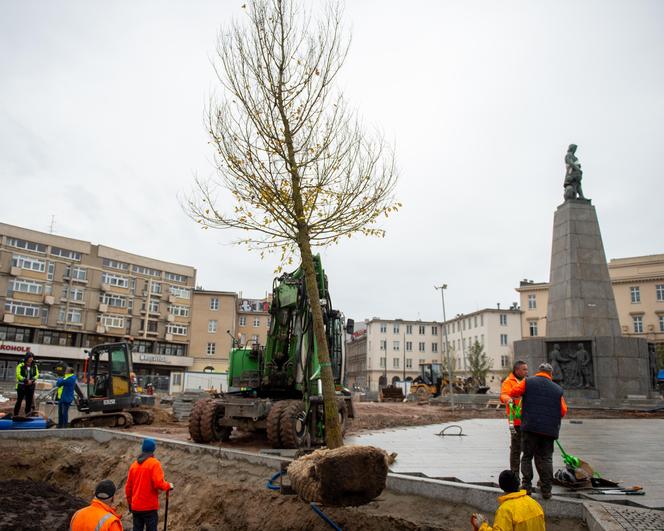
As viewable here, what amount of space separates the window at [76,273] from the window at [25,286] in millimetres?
3066

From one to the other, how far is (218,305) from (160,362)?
11.1m

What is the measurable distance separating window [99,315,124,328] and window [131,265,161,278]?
6.07 metres

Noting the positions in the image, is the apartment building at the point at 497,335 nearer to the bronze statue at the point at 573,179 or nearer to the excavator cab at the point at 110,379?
the bronze statue at the point at 573,179

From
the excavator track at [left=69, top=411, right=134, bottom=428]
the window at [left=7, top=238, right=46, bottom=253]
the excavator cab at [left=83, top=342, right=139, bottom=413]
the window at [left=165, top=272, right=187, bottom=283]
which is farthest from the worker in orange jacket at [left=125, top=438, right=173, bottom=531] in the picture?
the window at [left=165, top=272, right=187, bottom=283]

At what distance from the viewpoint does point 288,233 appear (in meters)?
9.05

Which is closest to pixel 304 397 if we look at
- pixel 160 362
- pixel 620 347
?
pixel 620 347

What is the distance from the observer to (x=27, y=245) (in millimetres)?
55281

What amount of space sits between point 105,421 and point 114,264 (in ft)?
164

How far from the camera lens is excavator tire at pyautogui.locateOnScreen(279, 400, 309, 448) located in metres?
10.4

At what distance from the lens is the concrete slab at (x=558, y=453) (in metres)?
7.74

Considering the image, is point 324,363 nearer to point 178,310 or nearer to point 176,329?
point 176,329

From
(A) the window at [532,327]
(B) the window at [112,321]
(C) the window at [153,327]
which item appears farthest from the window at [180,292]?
(A) the window at [532,327]

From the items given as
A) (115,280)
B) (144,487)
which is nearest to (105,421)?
(144,487)

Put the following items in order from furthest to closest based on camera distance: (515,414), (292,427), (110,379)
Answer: (110,379)
(292,427)
(515,414)
